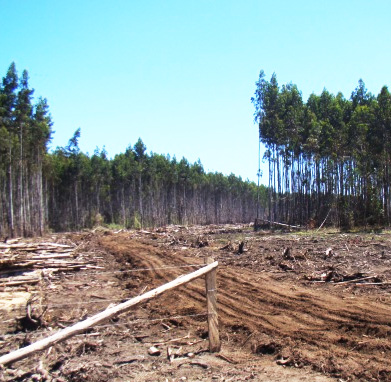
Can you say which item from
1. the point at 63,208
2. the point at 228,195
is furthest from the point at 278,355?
the point at 228,195

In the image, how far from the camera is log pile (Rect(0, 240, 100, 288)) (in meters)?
11.3

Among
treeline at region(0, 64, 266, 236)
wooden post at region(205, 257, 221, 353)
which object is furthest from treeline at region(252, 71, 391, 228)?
wooden post at region(205, 257, 221, 353)

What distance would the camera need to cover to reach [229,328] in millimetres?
6777

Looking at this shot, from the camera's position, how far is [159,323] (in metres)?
7.52

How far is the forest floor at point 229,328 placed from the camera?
5.09 meters

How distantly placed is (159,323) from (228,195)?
86420 millimetres

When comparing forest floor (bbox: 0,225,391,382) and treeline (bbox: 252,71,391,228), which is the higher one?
treeline (bbox: 252,71,391,228)

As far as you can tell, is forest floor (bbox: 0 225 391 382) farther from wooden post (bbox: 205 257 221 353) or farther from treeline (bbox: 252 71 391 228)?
treeline (bbox: 252 71 391 228)

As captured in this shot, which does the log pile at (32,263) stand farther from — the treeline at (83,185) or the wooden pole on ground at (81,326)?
the treeline at (83,185)

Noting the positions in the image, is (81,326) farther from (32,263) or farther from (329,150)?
(329,150)

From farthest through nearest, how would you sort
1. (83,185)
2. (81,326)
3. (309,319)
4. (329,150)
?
(83,185) → (329,150) → (309,319) → (81,326)

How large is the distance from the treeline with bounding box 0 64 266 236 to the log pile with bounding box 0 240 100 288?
66.4ft

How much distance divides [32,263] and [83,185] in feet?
161

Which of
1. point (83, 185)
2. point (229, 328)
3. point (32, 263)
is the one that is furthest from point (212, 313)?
point (83, 185)
